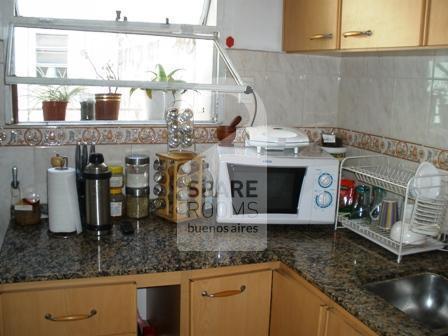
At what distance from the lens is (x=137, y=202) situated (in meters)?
2.08

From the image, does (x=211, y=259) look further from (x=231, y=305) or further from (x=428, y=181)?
(x=428, y=181)

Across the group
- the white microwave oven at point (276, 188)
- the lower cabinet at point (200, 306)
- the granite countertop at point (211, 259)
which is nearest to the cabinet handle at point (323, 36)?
the white microwave oven at point (276, 188)

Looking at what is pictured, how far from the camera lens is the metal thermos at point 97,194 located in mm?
1829

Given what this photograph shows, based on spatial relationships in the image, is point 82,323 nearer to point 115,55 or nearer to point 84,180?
point 84,180

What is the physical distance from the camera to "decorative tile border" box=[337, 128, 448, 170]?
6.14ft

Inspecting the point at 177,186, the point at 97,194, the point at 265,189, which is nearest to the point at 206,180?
the point at 177,186

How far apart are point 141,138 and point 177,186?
1.18ft

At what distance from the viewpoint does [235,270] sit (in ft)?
5.66

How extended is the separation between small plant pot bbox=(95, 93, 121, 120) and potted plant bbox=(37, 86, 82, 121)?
0.11 meters

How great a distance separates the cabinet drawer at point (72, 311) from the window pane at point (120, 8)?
4.21 ft

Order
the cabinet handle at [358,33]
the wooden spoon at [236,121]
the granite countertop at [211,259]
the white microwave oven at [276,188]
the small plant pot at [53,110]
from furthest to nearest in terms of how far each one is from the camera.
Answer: the wooden spoon at [236,121]
the small plant pot at [53,110]
the white microwave oven at [276,188]
the cabinet handle at [358,33]
the granite countertop at [211,259]

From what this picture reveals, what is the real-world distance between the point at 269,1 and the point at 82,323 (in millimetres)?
1669

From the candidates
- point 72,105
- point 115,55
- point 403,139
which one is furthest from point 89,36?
point 403,139

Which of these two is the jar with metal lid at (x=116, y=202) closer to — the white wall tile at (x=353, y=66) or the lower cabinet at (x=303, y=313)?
the lower cabinet at (x=303, y=313)
